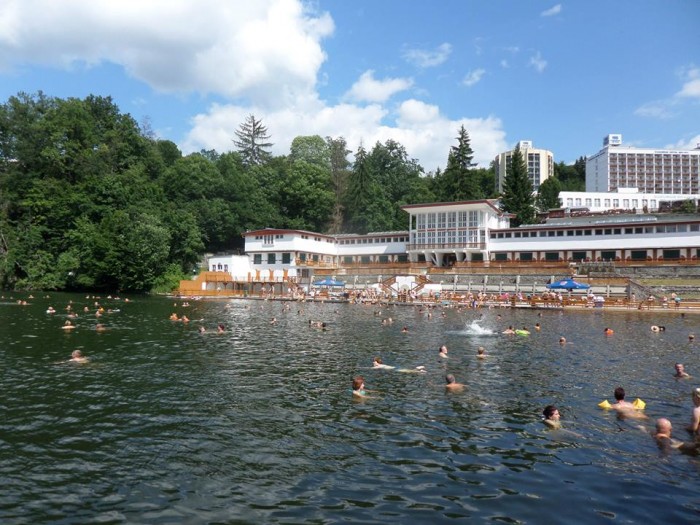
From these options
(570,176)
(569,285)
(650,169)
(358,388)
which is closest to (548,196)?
(570,176)

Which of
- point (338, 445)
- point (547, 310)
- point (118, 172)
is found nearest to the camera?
point (338, 445)

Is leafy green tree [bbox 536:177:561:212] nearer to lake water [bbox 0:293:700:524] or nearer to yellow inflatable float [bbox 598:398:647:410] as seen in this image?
lake water [bbox 0:293:700:524]

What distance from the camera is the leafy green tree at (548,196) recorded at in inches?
4333

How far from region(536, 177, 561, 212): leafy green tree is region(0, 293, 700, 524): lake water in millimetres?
90307

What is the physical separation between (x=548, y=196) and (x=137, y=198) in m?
90.4

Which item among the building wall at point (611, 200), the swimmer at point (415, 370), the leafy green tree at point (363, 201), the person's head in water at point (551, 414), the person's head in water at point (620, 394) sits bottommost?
the swimmer at point (415, 370)

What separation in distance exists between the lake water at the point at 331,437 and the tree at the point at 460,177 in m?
64.7

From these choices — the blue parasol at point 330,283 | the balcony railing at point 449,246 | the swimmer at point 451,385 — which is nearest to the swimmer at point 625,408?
the swimmer at point 451,385

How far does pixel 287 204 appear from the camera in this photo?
309ft

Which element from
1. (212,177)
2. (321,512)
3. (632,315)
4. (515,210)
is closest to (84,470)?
(321,512)

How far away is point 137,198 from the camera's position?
244 feet

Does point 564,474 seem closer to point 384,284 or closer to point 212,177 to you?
point 384,284

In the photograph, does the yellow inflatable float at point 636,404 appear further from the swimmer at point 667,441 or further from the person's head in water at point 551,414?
the person's head in water at point 551,414

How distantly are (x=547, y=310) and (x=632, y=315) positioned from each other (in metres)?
7.64
